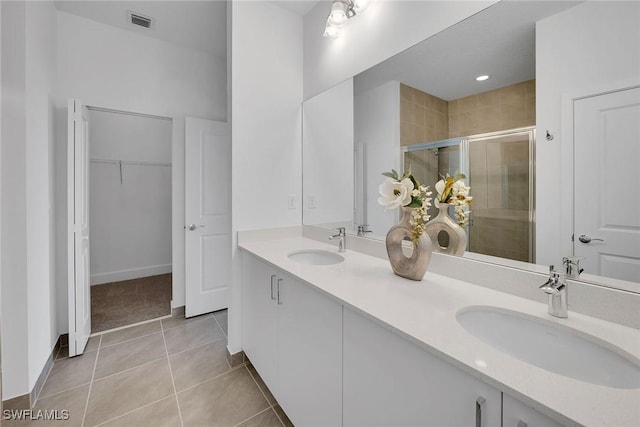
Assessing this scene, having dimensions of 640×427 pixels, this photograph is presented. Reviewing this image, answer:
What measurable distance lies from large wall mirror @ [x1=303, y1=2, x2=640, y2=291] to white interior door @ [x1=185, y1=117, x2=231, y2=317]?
1.33m

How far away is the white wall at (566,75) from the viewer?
0.78 m

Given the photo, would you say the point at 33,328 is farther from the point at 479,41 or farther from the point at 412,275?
the point at 479,41

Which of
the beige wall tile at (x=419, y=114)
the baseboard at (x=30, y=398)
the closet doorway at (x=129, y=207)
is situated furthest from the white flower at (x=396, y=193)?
the closet doorway at (x=129, y=207)

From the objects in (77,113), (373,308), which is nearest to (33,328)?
(77,113)

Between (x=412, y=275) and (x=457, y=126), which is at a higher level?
(x=457, y=126)

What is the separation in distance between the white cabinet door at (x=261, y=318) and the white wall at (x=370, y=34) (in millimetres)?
1331

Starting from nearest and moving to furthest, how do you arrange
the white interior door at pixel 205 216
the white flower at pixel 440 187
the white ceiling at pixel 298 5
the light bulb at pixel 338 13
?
the white flower at pixel 440 187
the light bulb at pixel 338 13
the white ceiling at pixel 298 5
the white interior door at pixel 205 216

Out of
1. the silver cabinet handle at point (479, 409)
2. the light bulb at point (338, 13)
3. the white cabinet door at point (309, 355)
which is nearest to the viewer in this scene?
the silver cabinet handle at point (479, 409)

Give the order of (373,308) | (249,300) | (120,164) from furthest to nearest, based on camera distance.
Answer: (120,164) → (249,300) → (373,308)

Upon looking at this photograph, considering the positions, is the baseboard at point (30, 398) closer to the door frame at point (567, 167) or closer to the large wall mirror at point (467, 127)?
the large wall mirror at point (467, 127)

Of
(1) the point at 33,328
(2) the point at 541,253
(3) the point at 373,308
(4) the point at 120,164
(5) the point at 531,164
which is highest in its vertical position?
(4) the point at 120,164

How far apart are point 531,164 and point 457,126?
0.35 metres

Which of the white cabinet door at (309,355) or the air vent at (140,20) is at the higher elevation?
the air vent at (140,20)

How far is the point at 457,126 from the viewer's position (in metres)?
1.22
